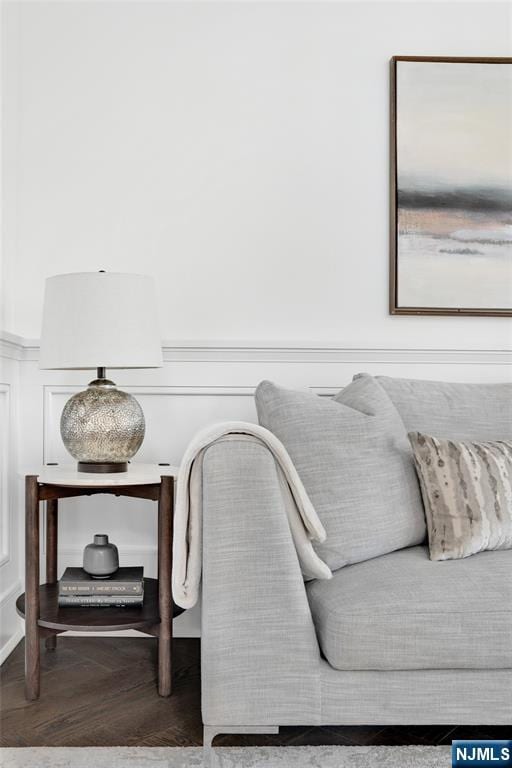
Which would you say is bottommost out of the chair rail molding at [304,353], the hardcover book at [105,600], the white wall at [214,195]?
the hardcover book at [105,600]

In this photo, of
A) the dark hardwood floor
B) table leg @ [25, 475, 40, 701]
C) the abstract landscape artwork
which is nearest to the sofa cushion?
the abstract landscape artwork

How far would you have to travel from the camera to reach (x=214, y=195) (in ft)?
8.02

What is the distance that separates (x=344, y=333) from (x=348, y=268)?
0.80 feet

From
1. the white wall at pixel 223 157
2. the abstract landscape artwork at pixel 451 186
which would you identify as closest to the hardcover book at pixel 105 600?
the white wall at pixel 223 157

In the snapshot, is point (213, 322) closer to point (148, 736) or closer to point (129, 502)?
point (129, 502)

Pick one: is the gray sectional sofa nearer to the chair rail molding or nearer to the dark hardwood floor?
the dark hardwood floor

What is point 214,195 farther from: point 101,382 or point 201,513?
point 201,513

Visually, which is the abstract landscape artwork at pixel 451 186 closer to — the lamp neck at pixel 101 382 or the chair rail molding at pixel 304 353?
the chair rail molding at pixel 304 353

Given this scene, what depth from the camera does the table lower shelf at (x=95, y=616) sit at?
1.83 meters

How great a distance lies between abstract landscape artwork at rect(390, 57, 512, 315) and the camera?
2.46 m

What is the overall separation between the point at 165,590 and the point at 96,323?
30.7 inches

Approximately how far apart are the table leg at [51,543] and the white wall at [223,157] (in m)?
0.65

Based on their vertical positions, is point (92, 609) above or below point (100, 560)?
below

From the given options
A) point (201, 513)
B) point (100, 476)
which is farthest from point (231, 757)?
point (100, 476)
